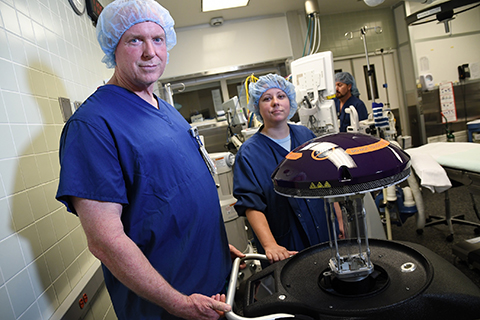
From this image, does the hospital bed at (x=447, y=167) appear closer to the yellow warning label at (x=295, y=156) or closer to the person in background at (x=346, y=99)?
the person in background at (x=346, y=99)

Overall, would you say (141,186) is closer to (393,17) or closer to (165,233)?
(165,233)

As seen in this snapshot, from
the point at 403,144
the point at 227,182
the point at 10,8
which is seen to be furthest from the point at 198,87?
the point at 10,8

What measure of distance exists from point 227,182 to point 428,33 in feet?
16.3

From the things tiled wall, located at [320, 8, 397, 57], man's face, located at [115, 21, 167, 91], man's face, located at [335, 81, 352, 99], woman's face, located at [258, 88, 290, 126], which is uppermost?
tiled wall, located at [320, 8, 397, 57]

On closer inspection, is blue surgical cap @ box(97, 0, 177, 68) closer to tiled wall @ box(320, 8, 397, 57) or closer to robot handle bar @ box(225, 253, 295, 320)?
robot handle bar @ box(225, 253, 295, 320)

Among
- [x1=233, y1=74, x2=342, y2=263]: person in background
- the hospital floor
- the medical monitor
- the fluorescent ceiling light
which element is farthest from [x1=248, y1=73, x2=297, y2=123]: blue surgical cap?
the fluorescent ceiling light

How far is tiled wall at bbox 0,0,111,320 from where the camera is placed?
3.50 feet

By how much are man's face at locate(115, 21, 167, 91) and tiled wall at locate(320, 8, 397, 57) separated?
218 inches

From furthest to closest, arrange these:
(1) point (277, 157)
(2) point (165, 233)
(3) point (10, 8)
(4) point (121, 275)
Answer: (1) point (277, 157)
(3) point (10, 8)
(2) point (165, 233)
(4) point (121, 275)

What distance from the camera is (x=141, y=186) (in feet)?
2.98

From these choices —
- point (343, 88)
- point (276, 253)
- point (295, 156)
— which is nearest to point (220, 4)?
point (343, 88)

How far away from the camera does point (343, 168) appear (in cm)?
70

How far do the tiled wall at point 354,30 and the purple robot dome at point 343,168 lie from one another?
18.8 feet

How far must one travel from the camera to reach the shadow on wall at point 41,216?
3.66 feet
